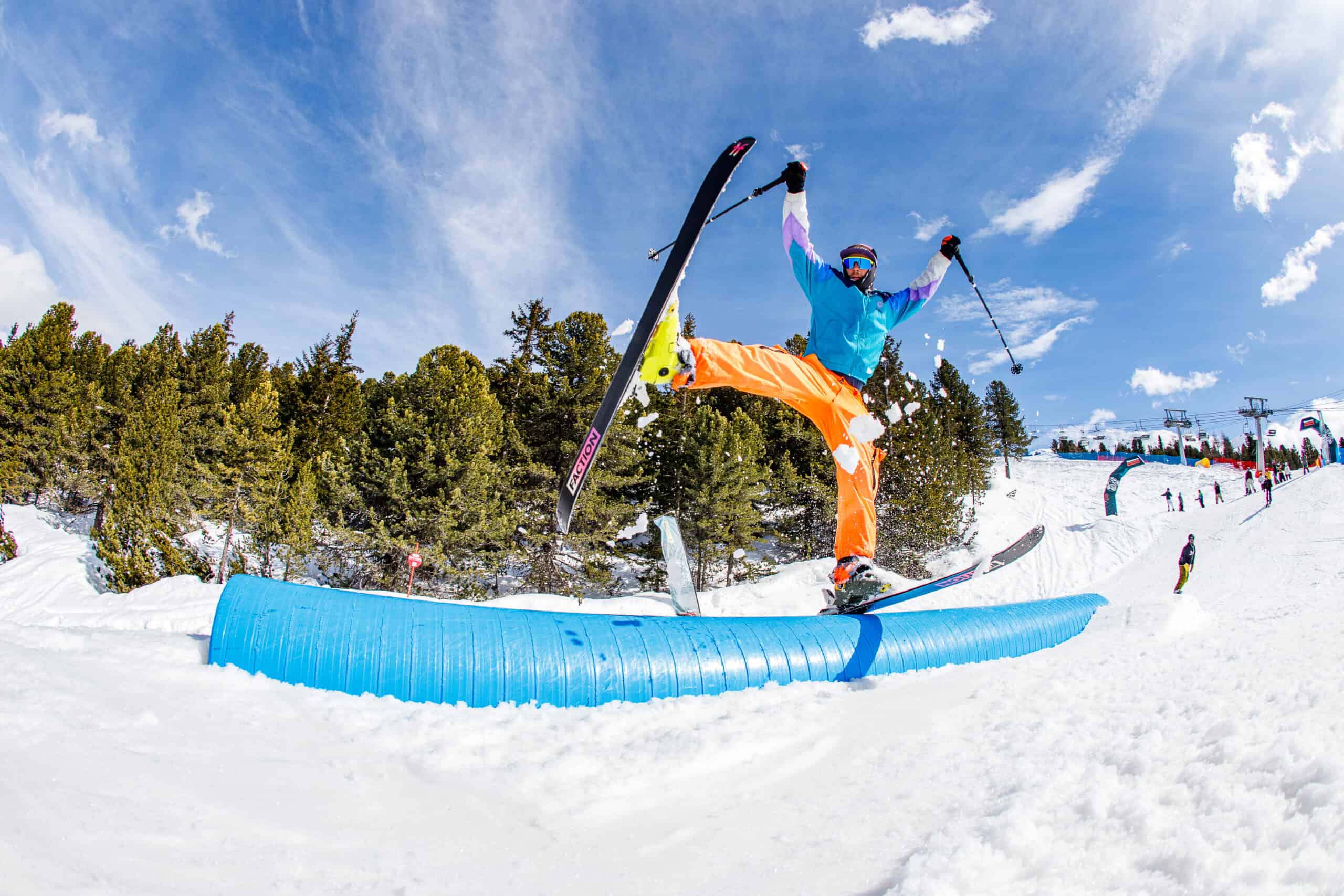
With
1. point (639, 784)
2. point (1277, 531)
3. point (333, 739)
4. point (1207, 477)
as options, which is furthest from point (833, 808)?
point (1207, 477)

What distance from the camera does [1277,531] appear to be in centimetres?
2231

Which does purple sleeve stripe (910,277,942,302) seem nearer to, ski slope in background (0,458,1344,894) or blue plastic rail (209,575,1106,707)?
ski slope in background (0,458,1344,894)

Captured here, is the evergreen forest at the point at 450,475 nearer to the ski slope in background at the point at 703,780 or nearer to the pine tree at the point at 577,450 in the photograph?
the pine tree at the point at 577,450

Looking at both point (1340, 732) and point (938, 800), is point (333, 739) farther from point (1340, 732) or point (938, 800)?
point (1340, 732)

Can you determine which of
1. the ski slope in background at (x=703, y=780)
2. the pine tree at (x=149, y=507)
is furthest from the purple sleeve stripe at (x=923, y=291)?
the pine tree at (x=149, y=507)

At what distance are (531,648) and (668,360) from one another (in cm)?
257

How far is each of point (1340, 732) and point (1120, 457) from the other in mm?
75931

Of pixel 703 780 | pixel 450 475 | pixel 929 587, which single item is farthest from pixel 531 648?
pixel 450 475

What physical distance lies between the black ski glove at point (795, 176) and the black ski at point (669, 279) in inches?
13.6

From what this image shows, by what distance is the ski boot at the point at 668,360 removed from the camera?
389 centimetres

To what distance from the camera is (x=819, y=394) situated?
171 inches

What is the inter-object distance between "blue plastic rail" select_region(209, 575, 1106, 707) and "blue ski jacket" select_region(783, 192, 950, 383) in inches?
107

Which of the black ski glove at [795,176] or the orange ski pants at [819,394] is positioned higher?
the black ski glove at [795,176]

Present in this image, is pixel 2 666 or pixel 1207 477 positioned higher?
pixel 1207 477
